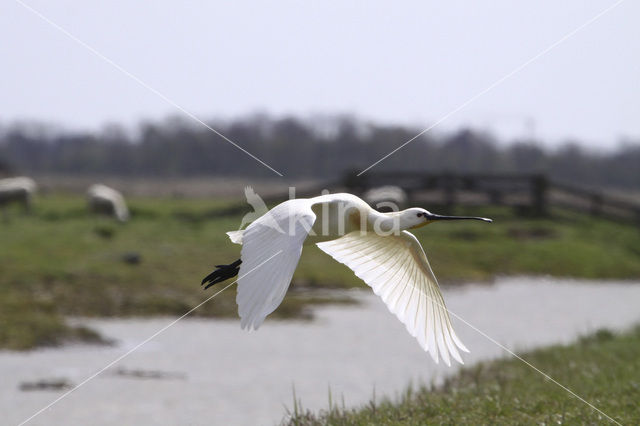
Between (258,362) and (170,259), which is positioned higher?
(170,259)

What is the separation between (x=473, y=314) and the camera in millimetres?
16406

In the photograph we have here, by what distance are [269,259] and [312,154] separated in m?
78.1

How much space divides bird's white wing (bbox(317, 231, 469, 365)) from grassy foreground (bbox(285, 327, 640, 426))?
24.7 inches

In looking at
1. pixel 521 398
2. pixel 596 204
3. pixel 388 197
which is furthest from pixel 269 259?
pixel 596 204

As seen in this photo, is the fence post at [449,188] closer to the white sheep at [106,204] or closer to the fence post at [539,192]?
the fence post at [539,192]

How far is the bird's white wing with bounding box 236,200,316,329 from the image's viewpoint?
14.6 feet

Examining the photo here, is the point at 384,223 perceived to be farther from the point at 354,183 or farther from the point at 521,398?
the point at 354,183

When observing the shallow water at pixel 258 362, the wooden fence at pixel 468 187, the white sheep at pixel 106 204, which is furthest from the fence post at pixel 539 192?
the white sheep at pixel 106 204

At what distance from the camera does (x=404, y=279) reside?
20.9 feet


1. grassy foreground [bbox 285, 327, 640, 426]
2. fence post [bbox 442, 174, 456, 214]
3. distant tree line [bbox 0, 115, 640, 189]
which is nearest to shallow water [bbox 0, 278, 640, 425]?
grassy foreground [bbox 285, 327, 640, 426]

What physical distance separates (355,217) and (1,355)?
7.96m

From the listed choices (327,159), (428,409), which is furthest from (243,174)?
(428,409)

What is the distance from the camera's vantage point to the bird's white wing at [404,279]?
5.97m

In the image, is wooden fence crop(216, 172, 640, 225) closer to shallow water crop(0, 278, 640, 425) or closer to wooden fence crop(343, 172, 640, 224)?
wooden fence crop(343, 172, 640, 224)
